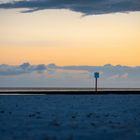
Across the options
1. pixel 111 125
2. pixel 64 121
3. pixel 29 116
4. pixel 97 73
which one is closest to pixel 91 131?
pixel 111 125

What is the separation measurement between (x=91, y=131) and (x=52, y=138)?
386 cm

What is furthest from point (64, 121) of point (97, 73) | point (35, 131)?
point (97, 73)

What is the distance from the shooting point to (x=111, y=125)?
30.5 meters

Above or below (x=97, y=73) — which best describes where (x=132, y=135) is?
below

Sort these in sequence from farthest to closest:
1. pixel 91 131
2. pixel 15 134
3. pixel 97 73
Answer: pixel 97 73
pixel 91 131
pixel 15 134

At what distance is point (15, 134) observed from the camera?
1017 inches

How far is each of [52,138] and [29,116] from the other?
12090 mm

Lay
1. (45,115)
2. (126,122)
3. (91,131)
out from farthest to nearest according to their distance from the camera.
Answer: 1. (45,115)
2. (126,122)
3. (91,131)

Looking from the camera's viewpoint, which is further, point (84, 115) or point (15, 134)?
point (84, 115)

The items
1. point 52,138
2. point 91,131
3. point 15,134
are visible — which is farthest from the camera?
point 91,131

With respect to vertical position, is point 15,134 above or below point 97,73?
below

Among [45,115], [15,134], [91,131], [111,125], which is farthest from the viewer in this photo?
[45,115]

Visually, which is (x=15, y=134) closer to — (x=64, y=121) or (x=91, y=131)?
(x=91, y=131)

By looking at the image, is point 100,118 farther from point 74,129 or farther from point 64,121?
point 74,129
